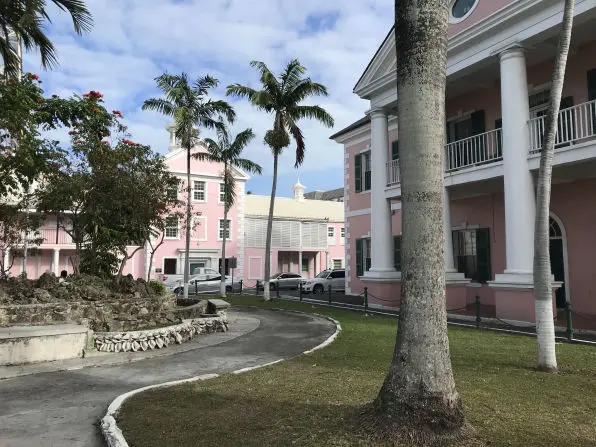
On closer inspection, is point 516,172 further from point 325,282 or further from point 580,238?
point 325,282

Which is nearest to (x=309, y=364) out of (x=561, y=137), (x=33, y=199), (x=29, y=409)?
(x=29, y=409)

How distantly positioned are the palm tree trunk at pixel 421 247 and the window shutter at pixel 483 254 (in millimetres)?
13776

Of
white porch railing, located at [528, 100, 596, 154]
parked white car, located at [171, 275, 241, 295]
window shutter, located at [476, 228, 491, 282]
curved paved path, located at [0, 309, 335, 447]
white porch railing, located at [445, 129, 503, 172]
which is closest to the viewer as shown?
curved paved path, located at [0, 309, 335, 447]

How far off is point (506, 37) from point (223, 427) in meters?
12.6

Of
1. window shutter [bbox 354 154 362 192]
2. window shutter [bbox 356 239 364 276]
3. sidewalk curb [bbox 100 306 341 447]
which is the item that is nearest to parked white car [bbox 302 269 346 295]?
window shutter [bbox 356 239 364 276]

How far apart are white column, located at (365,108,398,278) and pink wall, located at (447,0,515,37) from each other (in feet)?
13.6

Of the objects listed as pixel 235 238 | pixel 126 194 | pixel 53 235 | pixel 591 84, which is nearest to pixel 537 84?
pixel 591 84

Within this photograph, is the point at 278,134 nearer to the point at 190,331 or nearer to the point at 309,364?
the point at 190,331

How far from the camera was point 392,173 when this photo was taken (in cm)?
1775

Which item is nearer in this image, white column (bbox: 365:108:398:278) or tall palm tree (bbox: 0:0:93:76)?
tall palm tree (bbox: 0:0:93:76)

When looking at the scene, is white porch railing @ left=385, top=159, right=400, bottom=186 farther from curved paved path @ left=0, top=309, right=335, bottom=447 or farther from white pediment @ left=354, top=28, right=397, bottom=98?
curved paved path @ left=0, top=309, right=335, bottom=447

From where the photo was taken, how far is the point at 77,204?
43.5 feet

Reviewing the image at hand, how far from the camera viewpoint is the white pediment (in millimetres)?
17078

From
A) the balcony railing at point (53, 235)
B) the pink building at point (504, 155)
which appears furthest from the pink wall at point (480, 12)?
the balcony railing at point (53, 235)
